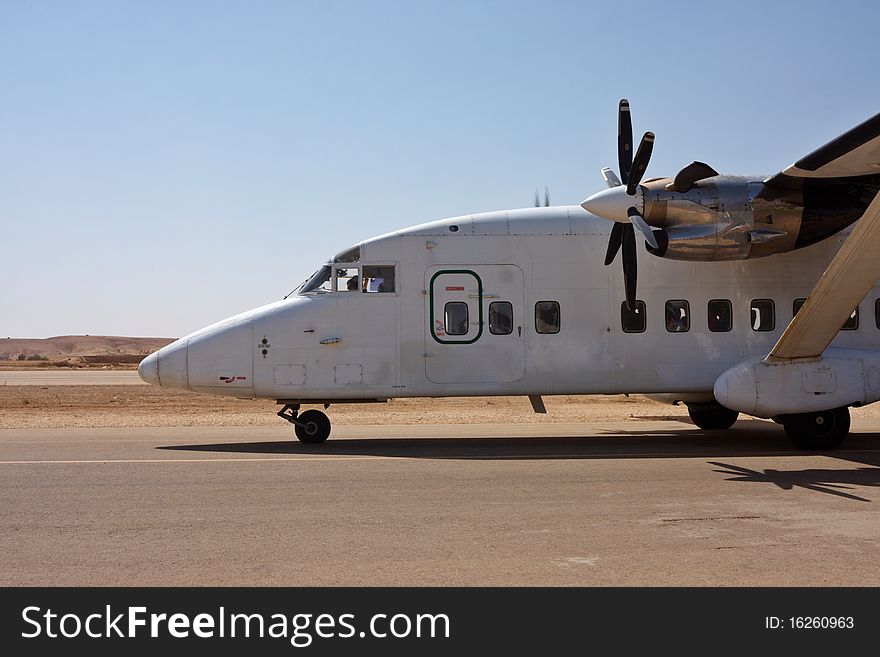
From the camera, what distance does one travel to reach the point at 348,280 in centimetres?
1484

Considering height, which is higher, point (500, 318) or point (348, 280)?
point (348, 280)

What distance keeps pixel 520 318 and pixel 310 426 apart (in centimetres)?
417

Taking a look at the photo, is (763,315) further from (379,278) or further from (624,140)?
(379,278)

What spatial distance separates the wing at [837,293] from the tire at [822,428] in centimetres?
101

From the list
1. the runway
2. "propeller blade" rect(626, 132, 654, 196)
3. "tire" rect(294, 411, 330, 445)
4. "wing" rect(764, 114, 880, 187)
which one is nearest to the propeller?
"propeller blade" rect(626, 132, 654, 196)

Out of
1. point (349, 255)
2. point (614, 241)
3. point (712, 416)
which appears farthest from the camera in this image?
point (712, 416)

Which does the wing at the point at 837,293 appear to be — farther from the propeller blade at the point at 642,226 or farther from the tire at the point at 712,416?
the tire at the point at 712,416

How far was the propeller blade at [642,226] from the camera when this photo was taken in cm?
1295

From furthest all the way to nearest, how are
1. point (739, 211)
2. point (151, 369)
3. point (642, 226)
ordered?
point (151, 369) → point (739, 211) → point (642, 226)

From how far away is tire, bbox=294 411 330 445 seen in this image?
14.6m

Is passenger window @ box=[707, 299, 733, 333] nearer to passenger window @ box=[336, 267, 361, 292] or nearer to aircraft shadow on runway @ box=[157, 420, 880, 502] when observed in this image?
aircraft shadow on runway @ box=[157, 420, 880, 502]

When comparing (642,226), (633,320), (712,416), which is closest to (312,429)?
(633,320)

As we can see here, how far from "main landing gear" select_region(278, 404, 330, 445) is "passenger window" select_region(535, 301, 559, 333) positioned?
13.6ft
